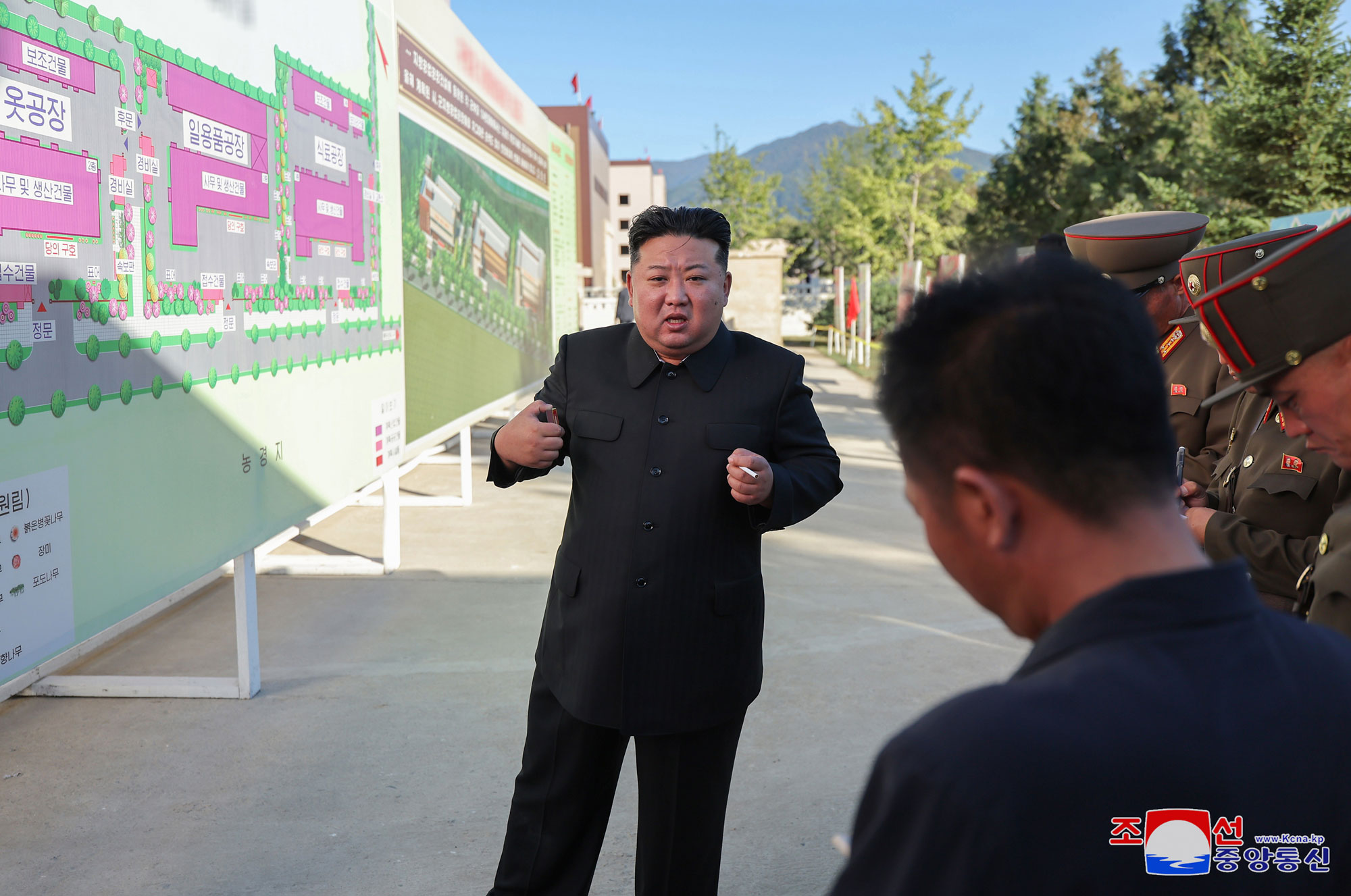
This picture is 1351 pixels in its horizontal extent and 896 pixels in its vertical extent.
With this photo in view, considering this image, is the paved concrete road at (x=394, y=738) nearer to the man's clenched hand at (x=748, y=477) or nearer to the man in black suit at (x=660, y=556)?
the man in black suit at (x=660, y=556)

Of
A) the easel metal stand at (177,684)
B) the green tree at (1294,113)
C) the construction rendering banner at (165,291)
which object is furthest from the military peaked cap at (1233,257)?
the green tree at (1294,113)

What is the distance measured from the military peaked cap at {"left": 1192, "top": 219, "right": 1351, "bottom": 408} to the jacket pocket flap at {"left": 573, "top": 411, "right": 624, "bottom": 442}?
134 centimetres

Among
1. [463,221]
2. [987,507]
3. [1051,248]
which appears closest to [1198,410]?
[1051,248]

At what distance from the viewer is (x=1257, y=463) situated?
8.13 ft

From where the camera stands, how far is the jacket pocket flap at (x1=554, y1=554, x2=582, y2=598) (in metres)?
2.36

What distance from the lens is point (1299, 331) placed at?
124 cm

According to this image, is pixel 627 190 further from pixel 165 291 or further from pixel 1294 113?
pixel 165 291

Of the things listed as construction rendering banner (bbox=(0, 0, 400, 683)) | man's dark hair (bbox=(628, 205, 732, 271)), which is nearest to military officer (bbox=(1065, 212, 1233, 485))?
man's dark hair (bbox=(628, 205, 732, 271))

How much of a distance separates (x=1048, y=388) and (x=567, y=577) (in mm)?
1707

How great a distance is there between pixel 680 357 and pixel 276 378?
242 cm

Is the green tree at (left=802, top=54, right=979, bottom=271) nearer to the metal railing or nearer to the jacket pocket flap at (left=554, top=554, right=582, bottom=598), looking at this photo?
the metal railing

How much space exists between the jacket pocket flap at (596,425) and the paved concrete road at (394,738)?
1362 millimetres

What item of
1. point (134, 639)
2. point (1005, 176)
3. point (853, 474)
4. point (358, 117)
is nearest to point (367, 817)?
point (134, 639)

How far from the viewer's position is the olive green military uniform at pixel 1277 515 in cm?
225
